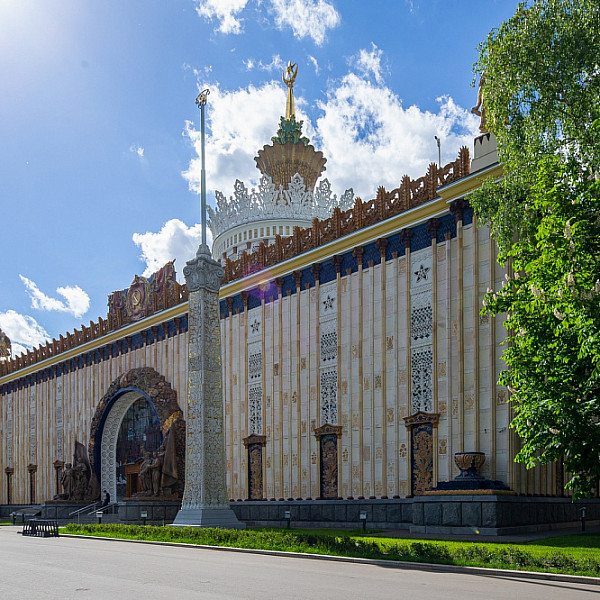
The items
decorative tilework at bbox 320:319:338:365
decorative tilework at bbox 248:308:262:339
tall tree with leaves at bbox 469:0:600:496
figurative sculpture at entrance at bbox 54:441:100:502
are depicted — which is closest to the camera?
tall tree with leaves at bbox 469:0:600:496

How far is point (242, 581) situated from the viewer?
14922 millimetres

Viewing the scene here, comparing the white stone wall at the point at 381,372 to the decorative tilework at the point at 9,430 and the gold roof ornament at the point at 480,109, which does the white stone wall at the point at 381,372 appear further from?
the decorative tilework at the point at 9,430

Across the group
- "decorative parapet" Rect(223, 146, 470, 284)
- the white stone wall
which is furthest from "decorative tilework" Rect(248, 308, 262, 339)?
"decorative parapet" Rect(223, 146, 470, 284)

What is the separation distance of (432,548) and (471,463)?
8.65 meters

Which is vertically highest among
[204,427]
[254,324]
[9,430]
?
[254,324]

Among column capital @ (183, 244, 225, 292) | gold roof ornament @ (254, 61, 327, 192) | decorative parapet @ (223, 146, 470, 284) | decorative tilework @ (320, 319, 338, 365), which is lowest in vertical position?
decorative tilework @ (320, 319, 338, 365)

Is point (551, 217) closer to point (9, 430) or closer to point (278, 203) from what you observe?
point (278, 203)

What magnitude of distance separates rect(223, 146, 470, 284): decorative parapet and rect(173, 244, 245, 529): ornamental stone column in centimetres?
764

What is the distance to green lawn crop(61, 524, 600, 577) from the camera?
16.1m

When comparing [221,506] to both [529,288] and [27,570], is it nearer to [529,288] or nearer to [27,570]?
[27,570]

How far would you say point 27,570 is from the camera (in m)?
17.9

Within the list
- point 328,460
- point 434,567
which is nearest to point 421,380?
point 328,460

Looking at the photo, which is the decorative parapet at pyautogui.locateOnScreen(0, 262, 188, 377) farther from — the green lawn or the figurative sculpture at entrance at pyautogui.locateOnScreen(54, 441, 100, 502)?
the green lawn

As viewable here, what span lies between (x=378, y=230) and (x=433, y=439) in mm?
9076
